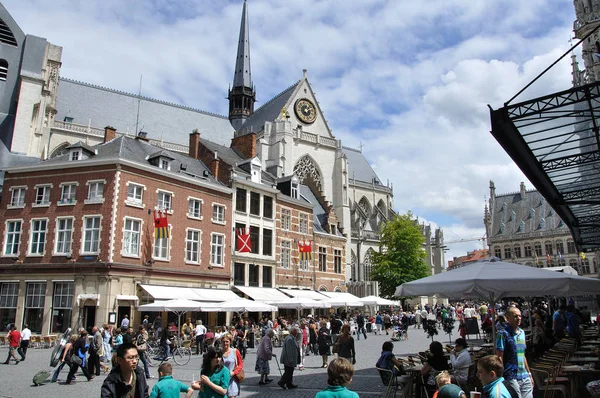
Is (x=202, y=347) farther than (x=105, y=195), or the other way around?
(x=105, y=195)

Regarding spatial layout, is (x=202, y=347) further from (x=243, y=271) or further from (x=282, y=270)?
(x=282, y=270)

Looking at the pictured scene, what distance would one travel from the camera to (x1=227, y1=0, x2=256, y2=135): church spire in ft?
178

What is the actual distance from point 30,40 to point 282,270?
24209 millimetres

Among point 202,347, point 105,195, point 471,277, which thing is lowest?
point 202,347

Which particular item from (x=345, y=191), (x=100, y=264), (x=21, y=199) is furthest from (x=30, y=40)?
(x=345, y=191)

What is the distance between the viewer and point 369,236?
45.4m

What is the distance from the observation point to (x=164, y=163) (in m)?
23.1

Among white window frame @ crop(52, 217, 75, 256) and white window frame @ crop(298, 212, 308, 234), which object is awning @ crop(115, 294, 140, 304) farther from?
white window frame @ crop(298, 212, 308, 234)

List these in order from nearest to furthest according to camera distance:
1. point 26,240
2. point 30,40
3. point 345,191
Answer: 1. point 26,240
2. point 30,40
3. point 345,191

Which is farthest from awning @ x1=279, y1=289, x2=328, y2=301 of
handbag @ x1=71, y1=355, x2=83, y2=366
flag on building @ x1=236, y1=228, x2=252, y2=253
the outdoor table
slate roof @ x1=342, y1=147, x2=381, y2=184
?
slate roof @ x1=342, y1=147, x2=381, y2=184

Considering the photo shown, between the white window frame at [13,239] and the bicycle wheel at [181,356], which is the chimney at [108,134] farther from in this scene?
the bicycle wheel at [181,356]

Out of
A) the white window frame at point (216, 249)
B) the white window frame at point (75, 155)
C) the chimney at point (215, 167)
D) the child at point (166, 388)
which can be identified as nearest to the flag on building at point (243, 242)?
the white window frame at point (216, 249)

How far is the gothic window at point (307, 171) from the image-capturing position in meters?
41.5

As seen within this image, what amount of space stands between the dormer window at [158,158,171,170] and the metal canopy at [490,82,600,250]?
16740mm
